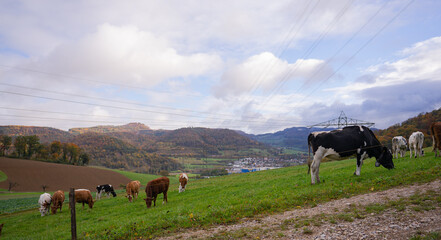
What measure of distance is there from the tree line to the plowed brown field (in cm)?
2724

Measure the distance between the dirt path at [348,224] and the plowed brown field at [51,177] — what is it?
238 ft

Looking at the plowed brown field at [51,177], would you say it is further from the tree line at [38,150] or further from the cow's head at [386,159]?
the cow's head at [386,159]

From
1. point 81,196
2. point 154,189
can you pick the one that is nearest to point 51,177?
point 81,196

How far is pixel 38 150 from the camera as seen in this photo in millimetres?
105312

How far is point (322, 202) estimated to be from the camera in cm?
1049

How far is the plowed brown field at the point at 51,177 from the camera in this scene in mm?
67938

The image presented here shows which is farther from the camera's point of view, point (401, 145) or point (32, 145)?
point (32, 145)

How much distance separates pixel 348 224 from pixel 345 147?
7.70 metres

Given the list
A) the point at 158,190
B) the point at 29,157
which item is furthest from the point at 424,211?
the point at 29,157

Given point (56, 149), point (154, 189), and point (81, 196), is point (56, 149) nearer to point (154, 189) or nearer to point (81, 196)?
point (81, 196)

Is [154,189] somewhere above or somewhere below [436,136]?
below

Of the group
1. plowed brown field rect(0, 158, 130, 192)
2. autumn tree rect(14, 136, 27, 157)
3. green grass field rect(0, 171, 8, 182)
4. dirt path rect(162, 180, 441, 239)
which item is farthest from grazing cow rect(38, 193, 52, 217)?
autumn tree rect(14, 136, 27, 157)

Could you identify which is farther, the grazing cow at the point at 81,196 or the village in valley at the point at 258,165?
the village in valley at the point at 258,165

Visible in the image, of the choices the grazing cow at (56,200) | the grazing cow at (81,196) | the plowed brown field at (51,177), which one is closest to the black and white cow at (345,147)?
the grazing cow at (81,196)
